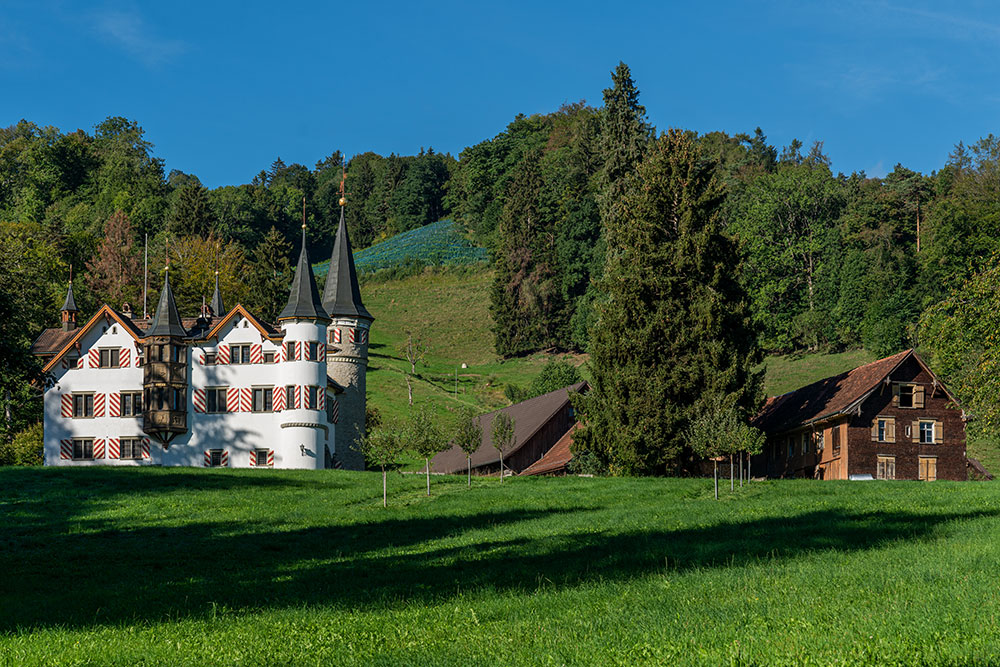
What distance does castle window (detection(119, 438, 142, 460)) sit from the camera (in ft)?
209

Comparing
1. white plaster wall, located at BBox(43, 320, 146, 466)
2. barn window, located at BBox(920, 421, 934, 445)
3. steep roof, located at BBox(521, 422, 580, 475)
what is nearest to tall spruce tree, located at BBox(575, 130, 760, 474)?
steep roof, located at BBox(521, 422, 580, 475)

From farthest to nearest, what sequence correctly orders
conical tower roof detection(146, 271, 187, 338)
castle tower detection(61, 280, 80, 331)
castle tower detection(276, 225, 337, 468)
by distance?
castle tower detection(61, 280, 80, 331), conical tower roof detection(146, 271, 187, 338), castle tower detection(276, 225, 337, 468)

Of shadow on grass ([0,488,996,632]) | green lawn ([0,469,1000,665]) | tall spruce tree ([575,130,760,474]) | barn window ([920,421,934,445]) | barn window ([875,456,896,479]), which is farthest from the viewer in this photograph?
barn window ([920,421,934,445])

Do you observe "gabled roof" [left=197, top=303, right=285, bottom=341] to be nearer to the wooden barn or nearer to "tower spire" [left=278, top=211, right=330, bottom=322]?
"tower spire" [left=278, top=211, right=330, bottom=322]

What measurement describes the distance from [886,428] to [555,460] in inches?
654

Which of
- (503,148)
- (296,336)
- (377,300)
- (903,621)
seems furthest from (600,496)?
(503,148)

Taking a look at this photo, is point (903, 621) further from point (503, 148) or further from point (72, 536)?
A: point (503, 148)

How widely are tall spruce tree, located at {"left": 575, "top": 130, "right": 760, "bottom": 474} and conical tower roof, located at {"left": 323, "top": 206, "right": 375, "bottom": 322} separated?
17.4 meters

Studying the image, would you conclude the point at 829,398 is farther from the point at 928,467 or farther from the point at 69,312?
the point at 69,312

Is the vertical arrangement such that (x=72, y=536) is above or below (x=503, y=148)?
below

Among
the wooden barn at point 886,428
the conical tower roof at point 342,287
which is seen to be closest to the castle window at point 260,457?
the conical tower roof at point 342,287

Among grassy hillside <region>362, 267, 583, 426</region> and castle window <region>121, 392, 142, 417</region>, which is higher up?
grassy hillside <region>362, 267, 583, 426</region>

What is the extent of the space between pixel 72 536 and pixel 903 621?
84.2 ft

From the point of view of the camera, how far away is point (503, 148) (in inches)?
6038
